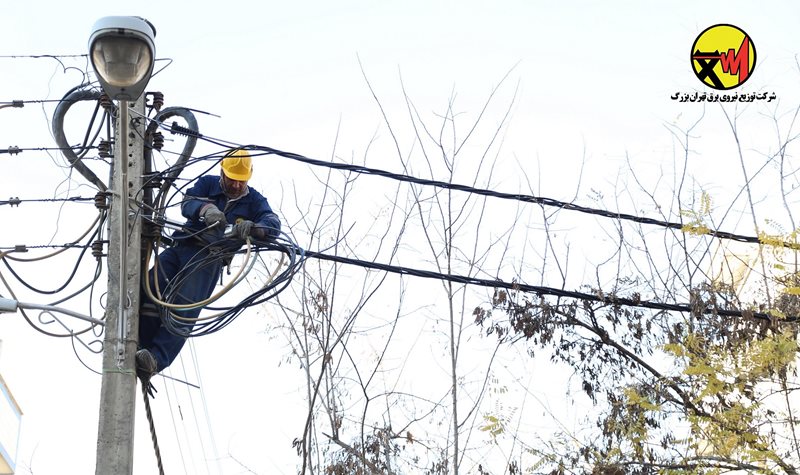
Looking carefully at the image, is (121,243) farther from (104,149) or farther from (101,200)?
(104,149)

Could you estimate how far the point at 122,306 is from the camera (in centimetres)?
624

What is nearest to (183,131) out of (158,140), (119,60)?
(158,140)

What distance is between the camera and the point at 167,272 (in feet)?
23.0

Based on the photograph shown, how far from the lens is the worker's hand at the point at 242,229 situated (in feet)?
22.2

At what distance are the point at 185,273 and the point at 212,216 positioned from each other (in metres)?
0.42

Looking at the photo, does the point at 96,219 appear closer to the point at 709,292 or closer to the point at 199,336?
the point at 199,336

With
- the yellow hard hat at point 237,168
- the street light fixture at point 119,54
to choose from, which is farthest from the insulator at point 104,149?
the street light fixture at point 119,54

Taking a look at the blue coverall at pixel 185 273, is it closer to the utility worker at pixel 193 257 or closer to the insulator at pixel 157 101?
the utility worker at pixel 193 257

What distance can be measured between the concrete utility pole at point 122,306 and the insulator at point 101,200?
101 mm

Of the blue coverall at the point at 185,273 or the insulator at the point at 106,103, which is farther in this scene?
the insulator at the point at 106,103

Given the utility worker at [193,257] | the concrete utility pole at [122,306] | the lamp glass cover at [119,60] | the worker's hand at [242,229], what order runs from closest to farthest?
the lamp glass cover at [119,60] < the concrete utility pole at [122,306] < the utility worker at [193,257] < the worker's hand at [242,229]

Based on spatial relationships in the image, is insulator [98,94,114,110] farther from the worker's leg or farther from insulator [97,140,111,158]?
the worker's leg

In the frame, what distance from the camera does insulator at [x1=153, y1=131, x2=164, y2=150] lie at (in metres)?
6.88

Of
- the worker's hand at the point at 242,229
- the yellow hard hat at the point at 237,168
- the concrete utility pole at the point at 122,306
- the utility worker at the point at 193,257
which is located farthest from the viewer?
the yellow hard hat at the point at 237,168
